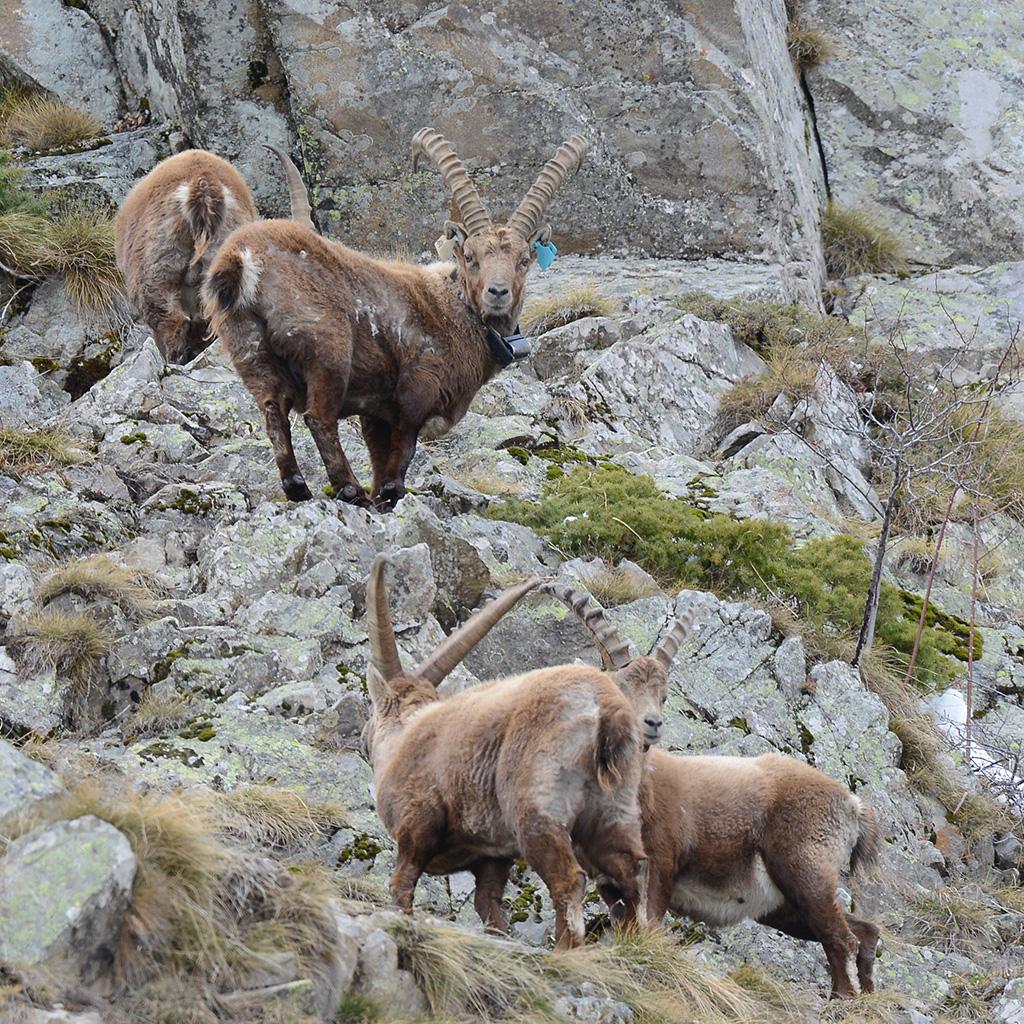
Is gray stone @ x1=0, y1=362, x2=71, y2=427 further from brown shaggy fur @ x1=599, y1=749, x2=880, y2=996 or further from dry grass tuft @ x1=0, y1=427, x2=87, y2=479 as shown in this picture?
brown shaggy fur @ x1=599, y1=749, x2=880, y2=996

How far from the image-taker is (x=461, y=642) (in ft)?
24.9

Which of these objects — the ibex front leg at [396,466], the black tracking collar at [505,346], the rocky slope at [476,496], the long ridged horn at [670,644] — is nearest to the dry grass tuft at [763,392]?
the rocky slope at [476,496]

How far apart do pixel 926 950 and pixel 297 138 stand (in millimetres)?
11652

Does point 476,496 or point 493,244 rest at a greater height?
point 493,244

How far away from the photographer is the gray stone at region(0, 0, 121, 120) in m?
16.7

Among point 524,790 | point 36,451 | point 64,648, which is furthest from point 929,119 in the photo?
point 524,790

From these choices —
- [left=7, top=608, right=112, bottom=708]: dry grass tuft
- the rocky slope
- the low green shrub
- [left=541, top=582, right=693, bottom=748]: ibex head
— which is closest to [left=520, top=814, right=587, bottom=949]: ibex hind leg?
the rocky slope

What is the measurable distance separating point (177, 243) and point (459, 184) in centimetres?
275

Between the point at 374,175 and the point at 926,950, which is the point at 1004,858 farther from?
the point at 374,175

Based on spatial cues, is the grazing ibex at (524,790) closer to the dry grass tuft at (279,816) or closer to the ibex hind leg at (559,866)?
the ibex hind leg at (559,866)

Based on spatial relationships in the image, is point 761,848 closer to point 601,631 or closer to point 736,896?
point 736,896

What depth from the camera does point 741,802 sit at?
7.74m

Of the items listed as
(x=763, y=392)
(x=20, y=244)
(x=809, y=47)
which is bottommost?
(x=763, y=392)

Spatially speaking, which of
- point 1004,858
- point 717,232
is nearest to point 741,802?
point 1004,858
